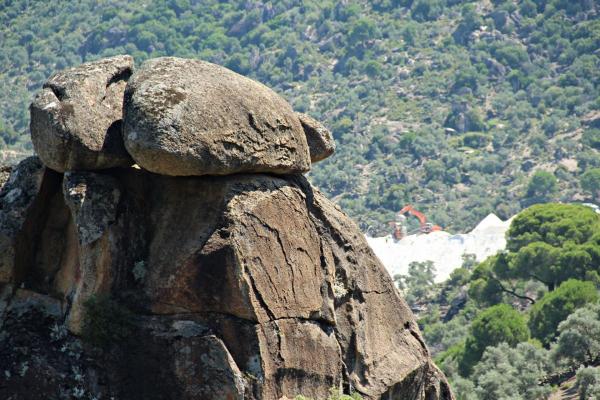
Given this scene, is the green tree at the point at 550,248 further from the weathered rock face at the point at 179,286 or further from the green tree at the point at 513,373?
the weathered rock face at the point at 179,286

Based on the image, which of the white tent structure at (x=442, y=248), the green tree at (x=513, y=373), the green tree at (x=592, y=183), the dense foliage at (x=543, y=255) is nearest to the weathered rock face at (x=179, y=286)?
the green tree at (x=513, y=373)

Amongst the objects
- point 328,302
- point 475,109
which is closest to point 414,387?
point 328,302

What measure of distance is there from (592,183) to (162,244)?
142 meters

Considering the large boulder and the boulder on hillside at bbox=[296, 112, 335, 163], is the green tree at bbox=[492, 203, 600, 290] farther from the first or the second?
the large boulder

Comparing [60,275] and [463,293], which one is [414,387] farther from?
[463,293]

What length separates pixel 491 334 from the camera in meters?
62.3

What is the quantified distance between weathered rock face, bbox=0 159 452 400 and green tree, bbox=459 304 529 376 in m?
42.7

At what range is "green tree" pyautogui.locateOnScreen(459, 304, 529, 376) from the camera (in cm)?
6178

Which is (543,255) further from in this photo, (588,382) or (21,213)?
(21,213)

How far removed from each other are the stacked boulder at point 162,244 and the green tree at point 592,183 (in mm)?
140219

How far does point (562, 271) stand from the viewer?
2844 inches

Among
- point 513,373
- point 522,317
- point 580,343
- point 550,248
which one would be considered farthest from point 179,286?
point 550,248

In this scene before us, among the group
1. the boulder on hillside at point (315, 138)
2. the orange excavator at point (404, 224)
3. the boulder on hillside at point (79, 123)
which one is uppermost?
the orange excavator at point (404, 224)

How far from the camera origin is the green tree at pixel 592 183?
156 metres
